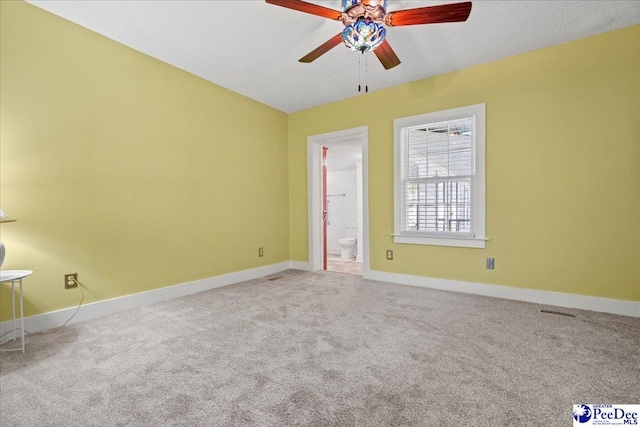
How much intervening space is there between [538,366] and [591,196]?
6.34 feet

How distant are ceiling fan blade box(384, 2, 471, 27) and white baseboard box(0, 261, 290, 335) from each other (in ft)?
10.7

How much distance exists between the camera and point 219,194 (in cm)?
381

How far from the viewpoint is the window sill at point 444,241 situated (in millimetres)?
3334

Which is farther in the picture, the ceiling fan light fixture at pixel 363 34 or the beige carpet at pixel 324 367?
the ceiling fan light fixture at pixel 363 34

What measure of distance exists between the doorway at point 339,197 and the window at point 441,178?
21.0 inches

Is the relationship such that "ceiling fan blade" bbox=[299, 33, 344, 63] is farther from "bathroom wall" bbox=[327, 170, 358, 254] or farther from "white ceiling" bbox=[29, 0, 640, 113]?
"bathroom wall" bbox=[327, 170, 358, 254]

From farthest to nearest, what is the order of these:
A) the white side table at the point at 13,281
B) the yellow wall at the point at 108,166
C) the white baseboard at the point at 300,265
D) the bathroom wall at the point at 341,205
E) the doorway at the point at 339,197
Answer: the bathroom wall at the point at 341,205 → the white baseboard at the point at 300,265 → the doorway at the point at 339,197 → the yellow wall at the point at 108,166 → the white side table at the point at 13,281

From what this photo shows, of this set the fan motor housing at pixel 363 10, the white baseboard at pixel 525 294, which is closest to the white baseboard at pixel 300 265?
the white baseboard at pixel 525 294

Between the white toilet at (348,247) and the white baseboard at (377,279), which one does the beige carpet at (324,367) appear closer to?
the white baseboard at (377,279)

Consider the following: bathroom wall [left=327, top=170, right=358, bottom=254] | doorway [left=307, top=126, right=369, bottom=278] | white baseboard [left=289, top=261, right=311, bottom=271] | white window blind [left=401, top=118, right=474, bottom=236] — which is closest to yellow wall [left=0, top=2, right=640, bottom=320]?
white window blind [left=401, top=118, right=474, bottom=236]

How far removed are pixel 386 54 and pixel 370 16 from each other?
0.46m

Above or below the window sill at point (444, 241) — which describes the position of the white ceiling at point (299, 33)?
above

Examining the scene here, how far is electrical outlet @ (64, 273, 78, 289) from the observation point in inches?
99.3

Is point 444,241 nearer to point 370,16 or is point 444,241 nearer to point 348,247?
point 370,16
